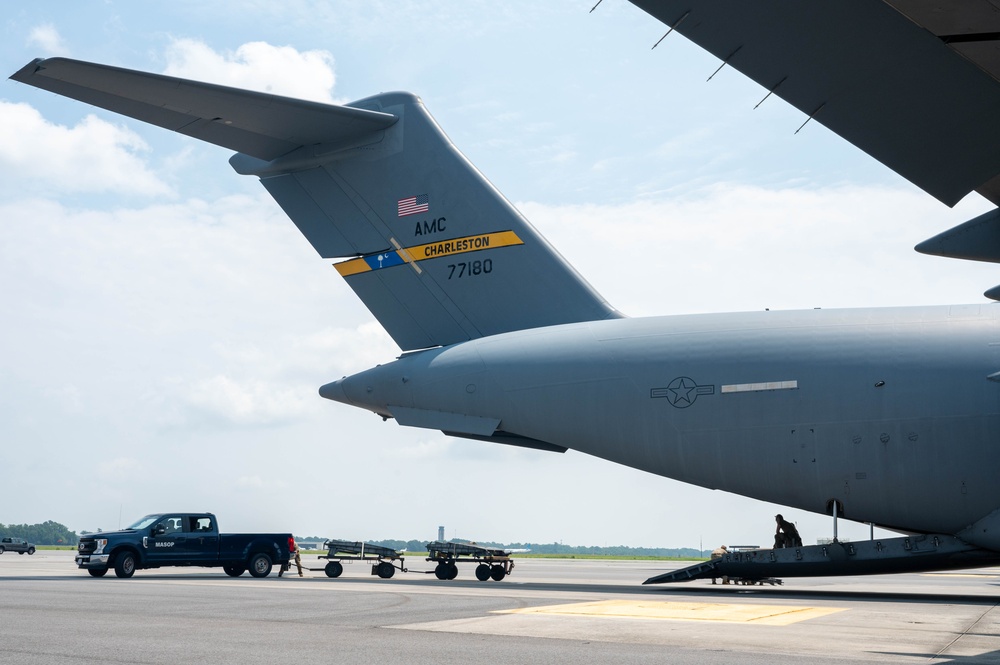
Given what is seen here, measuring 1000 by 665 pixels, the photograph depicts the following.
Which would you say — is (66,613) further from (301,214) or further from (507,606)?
(301,214)

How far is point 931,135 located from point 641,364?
874 centimetres

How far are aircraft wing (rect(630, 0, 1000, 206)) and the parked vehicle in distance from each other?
45665mm

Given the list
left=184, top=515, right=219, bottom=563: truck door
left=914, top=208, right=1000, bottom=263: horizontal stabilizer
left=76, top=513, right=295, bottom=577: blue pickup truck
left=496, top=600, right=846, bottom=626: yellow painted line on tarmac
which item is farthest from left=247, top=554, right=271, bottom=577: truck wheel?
left=914, top=208, right=1000, bottom=263: horizontal stabilizer

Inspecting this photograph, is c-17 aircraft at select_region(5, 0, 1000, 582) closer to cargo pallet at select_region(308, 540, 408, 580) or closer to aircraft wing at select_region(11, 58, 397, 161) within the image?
aircraft wing at select_region(11, 58, 397, 161)

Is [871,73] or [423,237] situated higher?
[423,237]

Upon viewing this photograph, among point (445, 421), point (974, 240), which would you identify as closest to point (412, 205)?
point (445, 421)

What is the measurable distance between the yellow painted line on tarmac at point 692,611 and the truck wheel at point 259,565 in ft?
35.9

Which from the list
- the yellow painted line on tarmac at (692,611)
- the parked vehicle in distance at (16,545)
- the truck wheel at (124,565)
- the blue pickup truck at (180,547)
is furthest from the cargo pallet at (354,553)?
the parked vehicle in distance at (16,545)

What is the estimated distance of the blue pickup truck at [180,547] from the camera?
20516mm

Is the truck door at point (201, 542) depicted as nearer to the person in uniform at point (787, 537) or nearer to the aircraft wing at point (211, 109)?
the aircraft wing at point (211, 109)

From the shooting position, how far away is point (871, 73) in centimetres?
834

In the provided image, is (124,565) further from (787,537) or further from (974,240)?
(974,240)

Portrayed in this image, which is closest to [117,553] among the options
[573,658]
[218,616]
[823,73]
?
[218,616]

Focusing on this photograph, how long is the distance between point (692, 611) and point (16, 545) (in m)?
42.0
